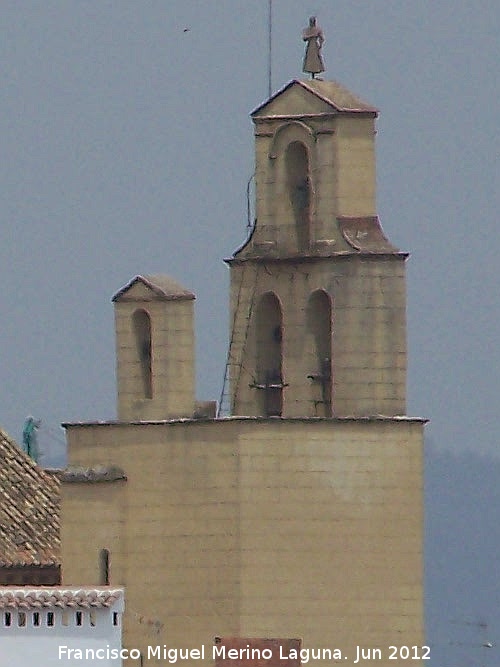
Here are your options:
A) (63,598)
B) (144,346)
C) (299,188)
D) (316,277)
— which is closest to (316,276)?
(316,277)

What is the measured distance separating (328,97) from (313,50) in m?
1.12

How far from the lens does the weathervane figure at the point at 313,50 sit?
57438 millimetres

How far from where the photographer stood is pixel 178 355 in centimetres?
5619

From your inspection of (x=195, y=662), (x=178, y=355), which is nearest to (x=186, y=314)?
(x=178, y=355)

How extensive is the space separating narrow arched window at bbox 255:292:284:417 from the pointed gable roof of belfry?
2205 mm

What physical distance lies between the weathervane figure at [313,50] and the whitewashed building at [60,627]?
21.6 ft

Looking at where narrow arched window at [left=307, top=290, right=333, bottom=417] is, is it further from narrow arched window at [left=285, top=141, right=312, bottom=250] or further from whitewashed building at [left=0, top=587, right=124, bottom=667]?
whitewashed building at [left=0, top=587, right=124, bottom=667]

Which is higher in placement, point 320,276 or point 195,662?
point 320,276

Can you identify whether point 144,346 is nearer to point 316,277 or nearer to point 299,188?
point 316,277

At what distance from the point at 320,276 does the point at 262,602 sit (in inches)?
156

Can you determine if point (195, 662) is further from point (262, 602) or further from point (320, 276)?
point (320, 276)

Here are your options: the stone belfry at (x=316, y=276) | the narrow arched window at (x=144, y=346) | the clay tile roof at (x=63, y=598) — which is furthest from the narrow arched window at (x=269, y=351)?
the clay tile roof at (x=63, y=598)

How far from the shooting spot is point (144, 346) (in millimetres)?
56656

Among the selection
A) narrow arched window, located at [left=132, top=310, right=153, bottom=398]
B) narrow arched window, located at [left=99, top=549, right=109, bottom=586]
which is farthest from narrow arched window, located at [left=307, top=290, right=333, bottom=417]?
narrow arched window, located at [left=99, top=549, right=109, bottom=586]
